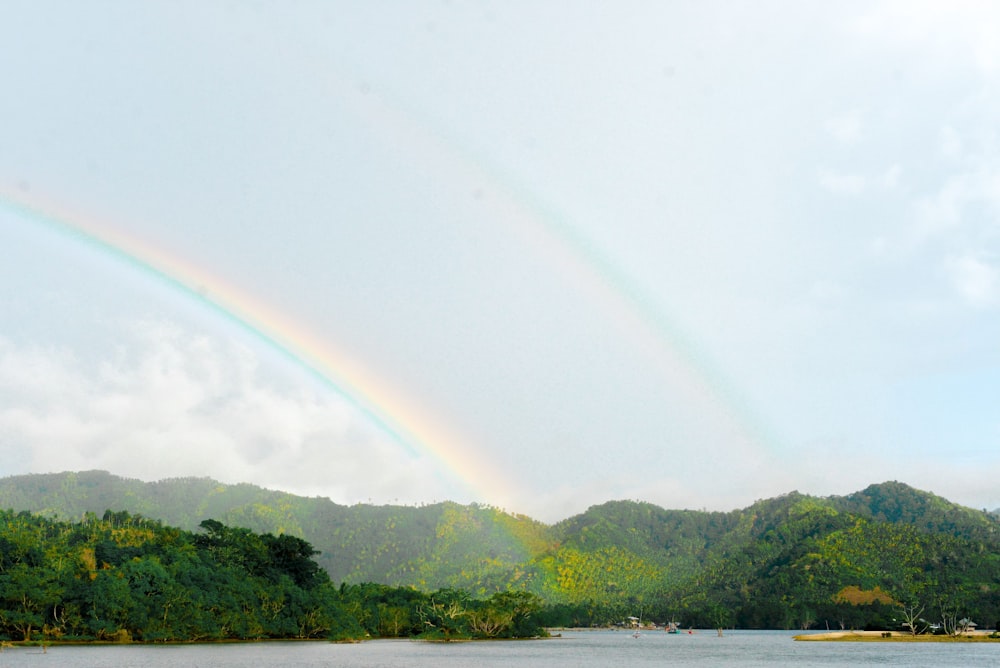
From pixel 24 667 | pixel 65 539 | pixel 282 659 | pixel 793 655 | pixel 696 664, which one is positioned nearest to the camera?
pixel 24 667

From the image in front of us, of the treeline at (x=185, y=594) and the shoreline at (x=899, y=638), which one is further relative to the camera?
the shoreline at (x=899, y=638)

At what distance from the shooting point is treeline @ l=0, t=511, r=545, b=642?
116938 millimetres

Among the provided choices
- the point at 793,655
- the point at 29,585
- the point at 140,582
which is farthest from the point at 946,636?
the point at 29,585

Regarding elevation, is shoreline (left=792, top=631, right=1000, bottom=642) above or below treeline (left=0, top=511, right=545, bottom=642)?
below

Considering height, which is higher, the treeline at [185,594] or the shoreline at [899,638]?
the treeline at [185,594]

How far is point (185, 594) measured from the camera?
12738 cm

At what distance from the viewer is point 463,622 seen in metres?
182

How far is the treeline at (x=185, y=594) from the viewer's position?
117 m

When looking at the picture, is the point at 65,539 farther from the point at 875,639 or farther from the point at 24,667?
the point at 875,639

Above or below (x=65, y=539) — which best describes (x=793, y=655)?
below

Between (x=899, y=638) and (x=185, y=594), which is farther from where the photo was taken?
(x=899, y=638)

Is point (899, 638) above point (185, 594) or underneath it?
underneath

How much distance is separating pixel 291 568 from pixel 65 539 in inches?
1572

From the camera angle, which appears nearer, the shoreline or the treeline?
the treeline
